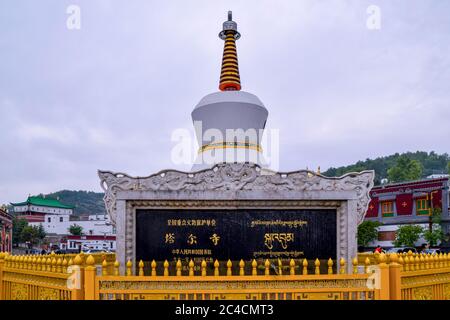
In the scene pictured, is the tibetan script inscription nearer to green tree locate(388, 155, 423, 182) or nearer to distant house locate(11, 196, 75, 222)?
green tree locate(388, 155, 423, 182)

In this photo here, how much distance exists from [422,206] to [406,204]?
1.64 m

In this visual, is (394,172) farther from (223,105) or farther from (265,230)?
(265,230)

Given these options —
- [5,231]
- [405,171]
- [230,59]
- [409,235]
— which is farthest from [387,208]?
[5,231]

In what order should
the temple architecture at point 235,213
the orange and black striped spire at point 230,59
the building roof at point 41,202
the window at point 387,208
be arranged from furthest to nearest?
the building roof at point 41,202
the window at point 387,208
the orange and black striped spire at point 230,59
the temple architecture at point 235,213

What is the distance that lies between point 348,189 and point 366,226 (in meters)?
29.6

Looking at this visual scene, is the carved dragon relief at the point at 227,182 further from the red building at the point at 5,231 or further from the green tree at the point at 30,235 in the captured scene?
the green tree at the point at 30,235

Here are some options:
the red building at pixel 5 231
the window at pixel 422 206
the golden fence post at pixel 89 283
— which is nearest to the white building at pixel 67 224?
the red building at pixel 5 231

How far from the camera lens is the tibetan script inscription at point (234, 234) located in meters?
10.6

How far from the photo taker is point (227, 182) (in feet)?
35.1

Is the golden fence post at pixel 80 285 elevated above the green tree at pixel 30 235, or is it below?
above

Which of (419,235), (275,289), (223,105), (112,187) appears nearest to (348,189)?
(275,289)

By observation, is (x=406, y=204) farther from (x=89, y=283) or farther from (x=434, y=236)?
(x=89, y=283)

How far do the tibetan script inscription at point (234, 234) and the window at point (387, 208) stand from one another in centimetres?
3311

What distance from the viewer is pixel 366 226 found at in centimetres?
3794
